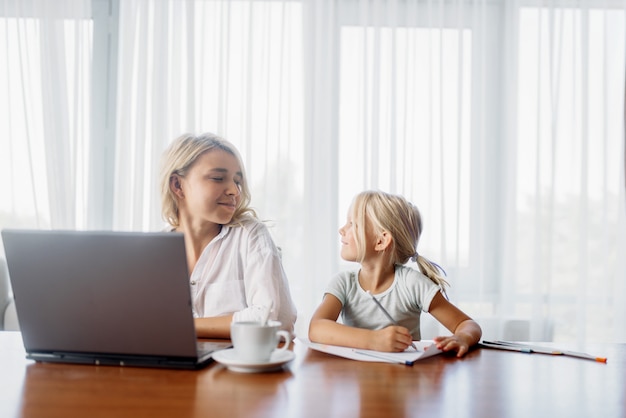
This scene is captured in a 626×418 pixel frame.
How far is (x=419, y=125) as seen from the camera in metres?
3.37

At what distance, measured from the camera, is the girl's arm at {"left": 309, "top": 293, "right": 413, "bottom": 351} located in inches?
53.7

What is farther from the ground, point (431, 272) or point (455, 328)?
point (431, 272)

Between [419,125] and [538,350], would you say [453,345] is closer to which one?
[538,350]

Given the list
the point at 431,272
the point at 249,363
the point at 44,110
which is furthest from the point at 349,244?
the point at 44,110

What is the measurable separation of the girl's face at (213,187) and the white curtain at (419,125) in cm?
138

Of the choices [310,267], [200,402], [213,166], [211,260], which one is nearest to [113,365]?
[200,402]

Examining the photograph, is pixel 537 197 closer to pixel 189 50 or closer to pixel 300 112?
pixel 300 112

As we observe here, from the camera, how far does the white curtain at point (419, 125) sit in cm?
332

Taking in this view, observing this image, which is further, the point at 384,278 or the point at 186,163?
the point at 186,163

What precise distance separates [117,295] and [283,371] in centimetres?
31

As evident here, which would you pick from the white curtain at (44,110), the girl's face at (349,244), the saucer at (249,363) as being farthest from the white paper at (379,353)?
the white curtain at (44,110)

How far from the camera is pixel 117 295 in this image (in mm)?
1129

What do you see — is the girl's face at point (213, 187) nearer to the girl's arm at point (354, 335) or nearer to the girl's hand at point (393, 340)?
the girl's arm at point (354, 335)

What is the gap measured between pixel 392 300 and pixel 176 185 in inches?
27.8
